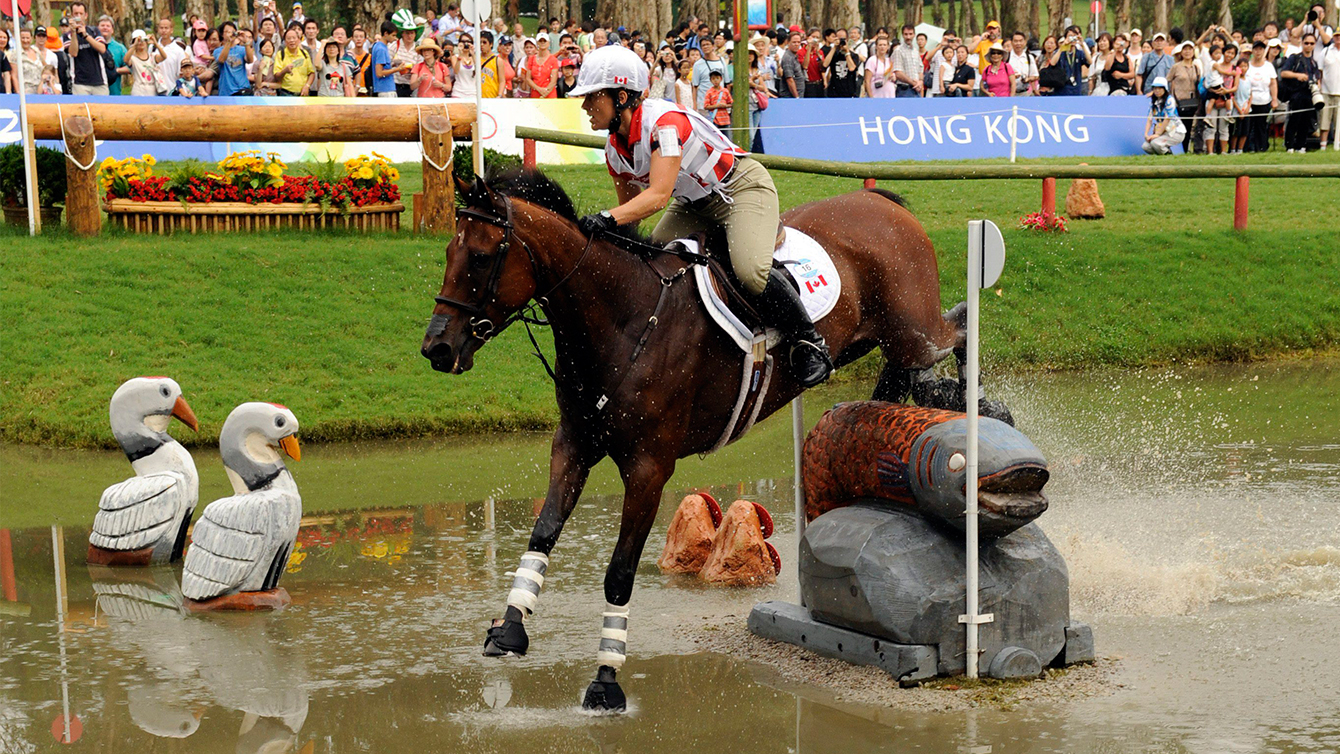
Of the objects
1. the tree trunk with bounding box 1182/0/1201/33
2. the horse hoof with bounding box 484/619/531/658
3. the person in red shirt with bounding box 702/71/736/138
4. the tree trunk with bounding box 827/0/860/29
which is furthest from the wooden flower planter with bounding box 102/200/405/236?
the tree trunk with bounding box 1182/0/1201/33

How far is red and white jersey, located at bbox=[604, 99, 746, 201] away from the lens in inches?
245

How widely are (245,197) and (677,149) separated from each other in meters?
10.9

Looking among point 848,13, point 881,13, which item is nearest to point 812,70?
point 848,13

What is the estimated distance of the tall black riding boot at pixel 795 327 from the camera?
6.53 m

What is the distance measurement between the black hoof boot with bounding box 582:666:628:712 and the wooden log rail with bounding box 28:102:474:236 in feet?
34.7

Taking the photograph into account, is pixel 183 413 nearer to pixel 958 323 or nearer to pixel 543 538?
pixel 543 538

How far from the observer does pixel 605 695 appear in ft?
19.4

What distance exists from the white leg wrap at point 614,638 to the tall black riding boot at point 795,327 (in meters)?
1.35

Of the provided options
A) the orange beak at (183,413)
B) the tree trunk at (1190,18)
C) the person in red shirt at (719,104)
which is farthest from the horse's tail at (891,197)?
the tree trunk at (1190,18)

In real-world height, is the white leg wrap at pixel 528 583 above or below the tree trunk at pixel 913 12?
below

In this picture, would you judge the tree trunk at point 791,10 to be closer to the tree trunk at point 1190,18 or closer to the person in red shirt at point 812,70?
the person in red shirt at point 812,70

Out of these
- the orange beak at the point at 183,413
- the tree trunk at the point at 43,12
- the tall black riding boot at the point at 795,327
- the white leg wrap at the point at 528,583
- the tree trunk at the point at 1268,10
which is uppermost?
the tree trunk at the point at 43,12

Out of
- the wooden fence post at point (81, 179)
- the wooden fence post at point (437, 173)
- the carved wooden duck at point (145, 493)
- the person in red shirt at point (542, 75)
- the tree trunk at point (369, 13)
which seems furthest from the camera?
the tree trunk at point (369, 13)

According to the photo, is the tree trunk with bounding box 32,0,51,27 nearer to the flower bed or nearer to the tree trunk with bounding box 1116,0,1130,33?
the flower bed
